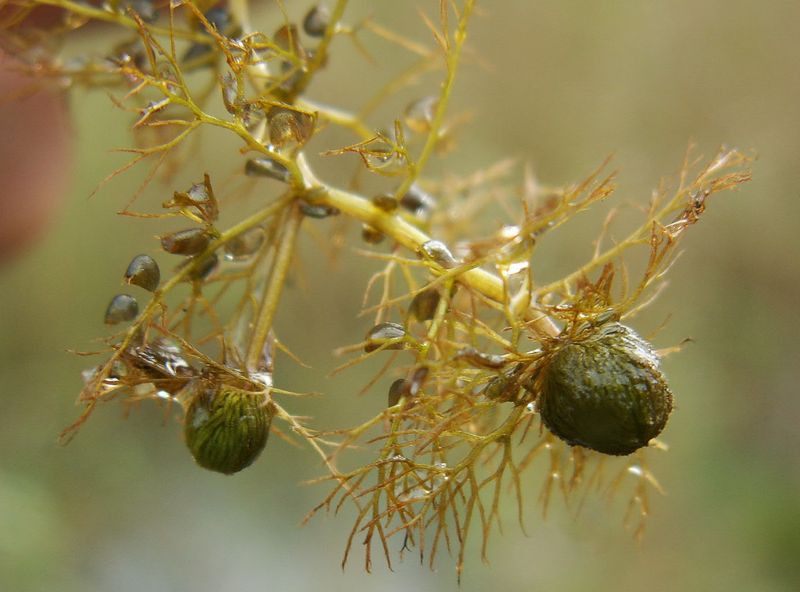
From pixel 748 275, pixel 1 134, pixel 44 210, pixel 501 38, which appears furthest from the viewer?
pixel 501 38

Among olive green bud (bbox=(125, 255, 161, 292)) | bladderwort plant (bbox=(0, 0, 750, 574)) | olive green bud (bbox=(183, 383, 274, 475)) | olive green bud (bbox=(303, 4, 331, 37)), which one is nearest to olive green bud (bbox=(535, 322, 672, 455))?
bladderwort plant (bbox=(0, 0, 750, 574))

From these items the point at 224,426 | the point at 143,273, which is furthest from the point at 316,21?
the point at 224,426

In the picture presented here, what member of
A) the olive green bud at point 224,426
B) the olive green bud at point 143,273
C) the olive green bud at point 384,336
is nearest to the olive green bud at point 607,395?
the olive green bud at point 384,336

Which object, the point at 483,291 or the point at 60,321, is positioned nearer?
the point at 483,291

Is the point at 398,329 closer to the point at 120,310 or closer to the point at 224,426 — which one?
the point at 224,426

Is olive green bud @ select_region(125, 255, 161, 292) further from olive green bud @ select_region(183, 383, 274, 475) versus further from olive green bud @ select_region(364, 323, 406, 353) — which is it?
olive green bud @ select_region(364, 323, 406, 353)

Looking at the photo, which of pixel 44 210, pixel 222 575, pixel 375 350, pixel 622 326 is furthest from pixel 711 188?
pixel 222 575

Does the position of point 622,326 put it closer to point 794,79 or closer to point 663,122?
point 663,122
